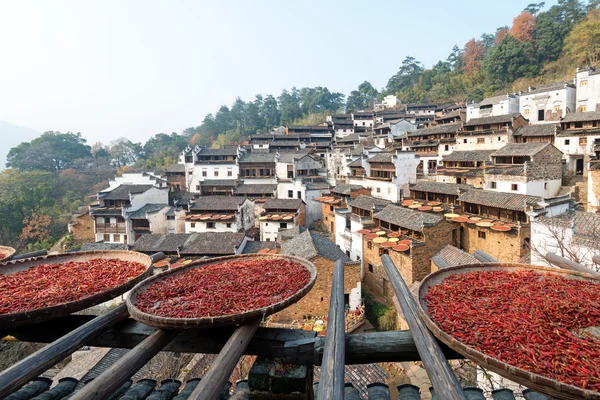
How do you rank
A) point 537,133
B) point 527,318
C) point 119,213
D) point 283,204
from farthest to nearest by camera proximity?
1. point 283,204
2. point 119,213
3. point 537,133
4. point 527,318

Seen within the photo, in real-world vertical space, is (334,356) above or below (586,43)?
below

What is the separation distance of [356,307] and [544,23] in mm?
65255

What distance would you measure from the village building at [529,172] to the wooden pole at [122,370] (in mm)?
28517

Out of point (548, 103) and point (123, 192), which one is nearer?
point (123, 192)

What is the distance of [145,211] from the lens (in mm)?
35812

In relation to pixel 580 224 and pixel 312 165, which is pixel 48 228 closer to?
pixel 312 165

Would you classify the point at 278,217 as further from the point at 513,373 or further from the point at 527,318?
the point at 513,373

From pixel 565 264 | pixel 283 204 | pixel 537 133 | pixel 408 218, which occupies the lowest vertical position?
pixel 408 218

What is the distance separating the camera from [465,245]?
2323 cm

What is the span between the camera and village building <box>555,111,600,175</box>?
1126 inches

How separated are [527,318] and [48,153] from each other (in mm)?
76485

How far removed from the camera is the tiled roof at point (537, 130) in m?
31.1

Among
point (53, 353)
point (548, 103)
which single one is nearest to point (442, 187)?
point (548, 103)

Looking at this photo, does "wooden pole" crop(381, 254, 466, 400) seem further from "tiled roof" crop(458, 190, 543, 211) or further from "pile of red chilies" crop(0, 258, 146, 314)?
"tiled roof" crop(458, 190, 543, 211)
